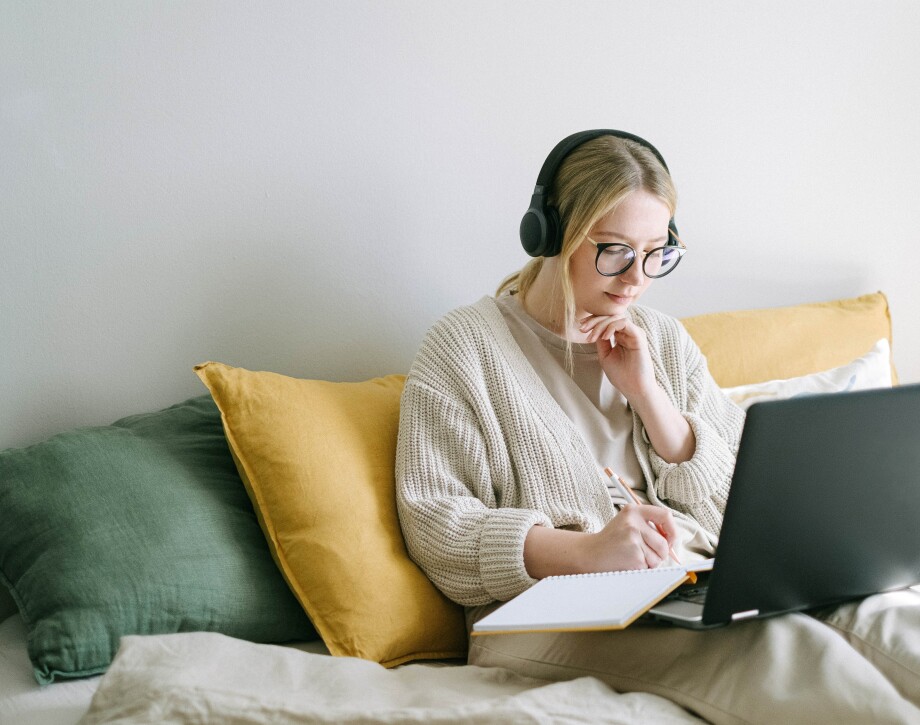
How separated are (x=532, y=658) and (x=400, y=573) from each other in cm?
27

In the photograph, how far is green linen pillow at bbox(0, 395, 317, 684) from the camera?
1.21 metres

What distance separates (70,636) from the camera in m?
1.18

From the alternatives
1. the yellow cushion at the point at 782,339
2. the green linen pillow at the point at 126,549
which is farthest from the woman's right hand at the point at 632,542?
the yellow cushion at the point at 782,339

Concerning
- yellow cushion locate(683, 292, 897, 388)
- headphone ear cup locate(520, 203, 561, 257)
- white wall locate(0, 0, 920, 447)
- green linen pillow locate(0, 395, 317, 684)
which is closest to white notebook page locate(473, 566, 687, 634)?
green linen pillow locate(0, 395, 317, 684)

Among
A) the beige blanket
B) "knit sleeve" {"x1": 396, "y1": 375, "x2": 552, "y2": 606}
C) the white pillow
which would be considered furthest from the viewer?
the white pillow

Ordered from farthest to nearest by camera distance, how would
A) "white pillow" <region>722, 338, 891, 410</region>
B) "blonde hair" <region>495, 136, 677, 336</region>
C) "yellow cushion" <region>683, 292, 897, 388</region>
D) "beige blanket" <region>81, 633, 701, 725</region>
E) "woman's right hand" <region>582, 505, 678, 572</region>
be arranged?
"yellow cushion" <region>683, 292, 897, 388</region> → "white pillow" <region>722, 338, 891, 410</region> → "blonde hair" <region>495, 136, 677, 336</region> → "woman's right hand" <region>582, 505, 678, 572</region> → "beige blanket" <region>81, 633, 701, 725</region>

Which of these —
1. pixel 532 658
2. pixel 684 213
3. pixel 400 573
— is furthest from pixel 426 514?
pixel 684 213

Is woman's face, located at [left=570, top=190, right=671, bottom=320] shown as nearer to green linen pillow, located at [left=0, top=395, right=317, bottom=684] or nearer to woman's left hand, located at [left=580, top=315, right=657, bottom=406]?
woman's left hand, located at [left=580, top=315, right=657, bottom=406]

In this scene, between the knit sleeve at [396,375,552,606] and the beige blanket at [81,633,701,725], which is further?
the knit sleeve at [396,375,552,606]

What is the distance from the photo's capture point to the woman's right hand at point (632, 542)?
3.94 ft

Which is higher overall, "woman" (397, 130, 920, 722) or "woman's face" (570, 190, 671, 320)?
"woman's face" (570, 190, 671, 320)

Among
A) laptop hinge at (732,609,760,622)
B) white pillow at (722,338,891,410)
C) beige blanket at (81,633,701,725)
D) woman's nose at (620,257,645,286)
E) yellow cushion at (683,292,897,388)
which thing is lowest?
beige blanket at (81,633,701,725)

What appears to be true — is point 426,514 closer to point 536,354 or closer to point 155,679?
point 536,354

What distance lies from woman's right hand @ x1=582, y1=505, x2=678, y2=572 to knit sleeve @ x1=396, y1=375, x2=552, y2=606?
0.11 meters
